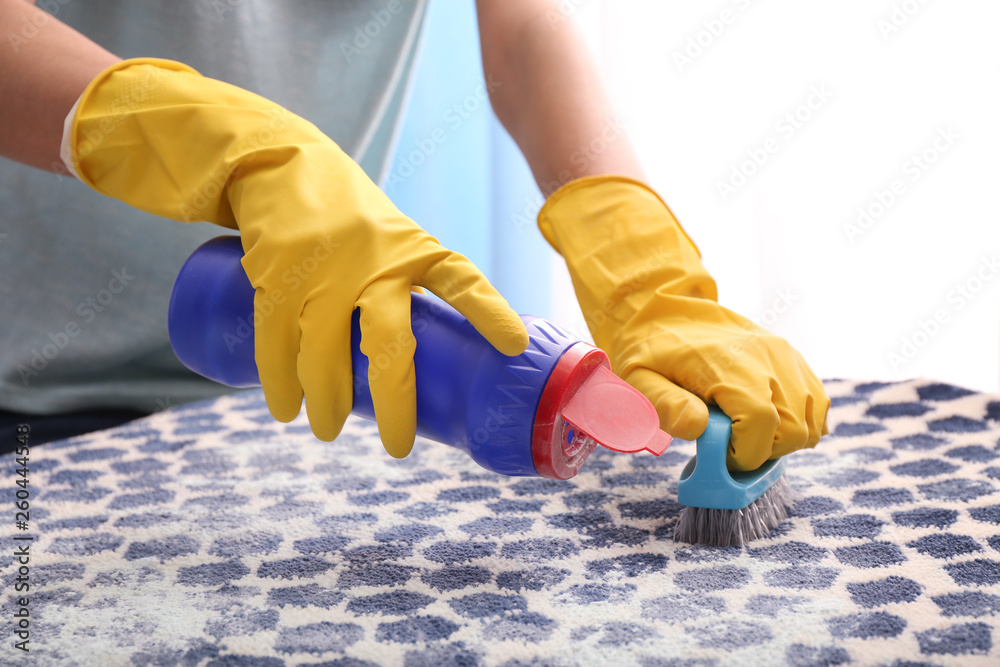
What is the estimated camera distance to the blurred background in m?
1.29

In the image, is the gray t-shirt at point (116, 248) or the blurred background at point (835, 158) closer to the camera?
the gray t-shirt at point (116, 248)

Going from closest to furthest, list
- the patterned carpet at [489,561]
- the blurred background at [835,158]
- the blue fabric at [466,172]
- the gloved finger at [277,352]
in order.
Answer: the patterned carpet at [489,561], the gloved finger at [277,352], the blurred background at [835,158], the blue fabric at [466,172]

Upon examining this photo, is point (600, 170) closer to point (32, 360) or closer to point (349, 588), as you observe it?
point (349, 588)

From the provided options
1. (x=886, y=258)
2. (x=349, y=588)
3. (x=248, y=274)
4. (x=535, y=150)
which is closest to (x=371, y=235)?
(x=248, y=274)

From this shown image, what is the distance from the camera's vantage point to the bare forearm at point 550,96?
0.96 meters

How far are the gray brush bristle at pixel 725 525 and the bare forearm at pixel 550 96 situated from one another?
407 mm

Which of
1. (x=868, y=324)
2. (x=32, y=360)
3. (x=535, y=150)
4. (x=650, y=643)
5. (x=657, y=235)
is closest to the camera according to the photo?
(x=650, y=643)

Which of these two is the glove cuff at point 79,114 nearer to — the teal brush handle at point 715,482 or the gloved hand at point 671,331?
the gloved hand at point 671,331

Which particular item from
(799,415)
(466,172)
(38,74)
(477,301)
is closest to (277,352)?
(477,301)

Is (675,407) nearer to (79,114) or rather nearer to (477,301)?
(477,301)

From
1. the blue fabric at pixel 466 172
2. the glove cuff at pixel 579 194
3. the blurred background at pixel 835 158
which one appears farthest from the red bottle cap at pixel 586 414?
the blue fabric at pixel 466 172

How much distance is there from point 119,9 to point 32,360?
1.69 ft

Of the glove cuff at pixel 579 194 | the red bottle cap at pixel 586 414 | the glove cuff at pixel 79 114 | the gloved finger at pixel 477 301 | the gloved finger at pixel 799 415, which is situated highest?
the glove cuff at pixel 79 114

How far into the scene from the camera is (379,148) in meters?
1.52
